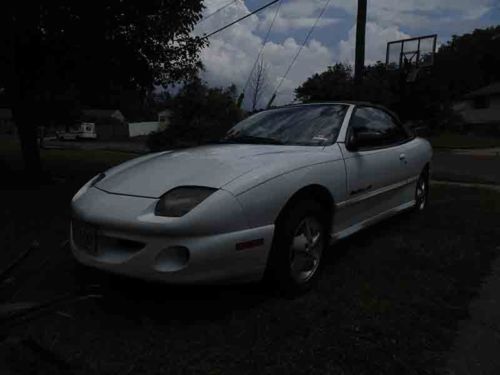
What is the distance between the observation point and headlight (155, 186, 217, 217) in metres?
2.54

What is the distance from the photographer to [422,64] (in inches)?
950

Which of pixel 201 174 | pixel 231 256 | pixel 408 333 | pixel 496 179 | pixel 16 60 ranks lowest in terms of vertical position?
pixel 496 179

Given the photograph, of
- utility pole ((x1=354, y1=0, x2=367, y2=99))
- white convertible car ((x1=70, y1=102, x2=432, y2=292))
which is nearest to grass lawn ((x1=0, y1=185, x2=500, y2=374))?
white convertible car ((x1=70, y1=102, x2=432, y2=292))

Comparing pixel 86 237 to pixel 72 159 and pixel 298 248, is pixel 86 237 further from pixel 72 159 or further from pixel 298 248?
pixel 72 159

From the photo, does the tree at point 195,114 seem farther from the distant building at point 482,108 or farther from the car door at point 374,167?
the distant building at point 482,108

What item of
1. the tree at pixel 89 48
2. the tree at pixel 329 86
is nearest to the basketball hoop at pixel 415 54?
the tree at pixel 329 86

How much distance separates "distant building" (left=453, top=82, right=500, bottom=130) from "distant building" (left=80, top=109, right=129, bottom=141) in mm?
34691

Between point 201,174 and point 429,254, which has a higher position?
point 201,174

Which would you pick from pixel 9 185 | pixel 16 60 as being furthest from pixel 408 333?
pixel 16 60

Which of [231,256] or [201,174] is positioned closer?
[231,256]

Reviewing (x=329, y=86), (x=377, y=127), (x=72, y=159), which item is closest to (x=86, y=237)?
(x=377, y=127)

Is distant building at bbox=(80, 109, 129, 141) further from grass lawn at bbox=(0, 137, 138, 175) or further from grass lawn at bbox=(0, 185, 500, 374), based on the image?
grass lawn at bbox=(0, 185, 500, 374)

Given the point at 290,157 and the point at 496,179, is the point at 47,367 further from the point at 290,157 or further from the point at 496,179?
the point at 496,179

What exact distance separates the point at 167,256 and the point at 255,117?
7.15ft
